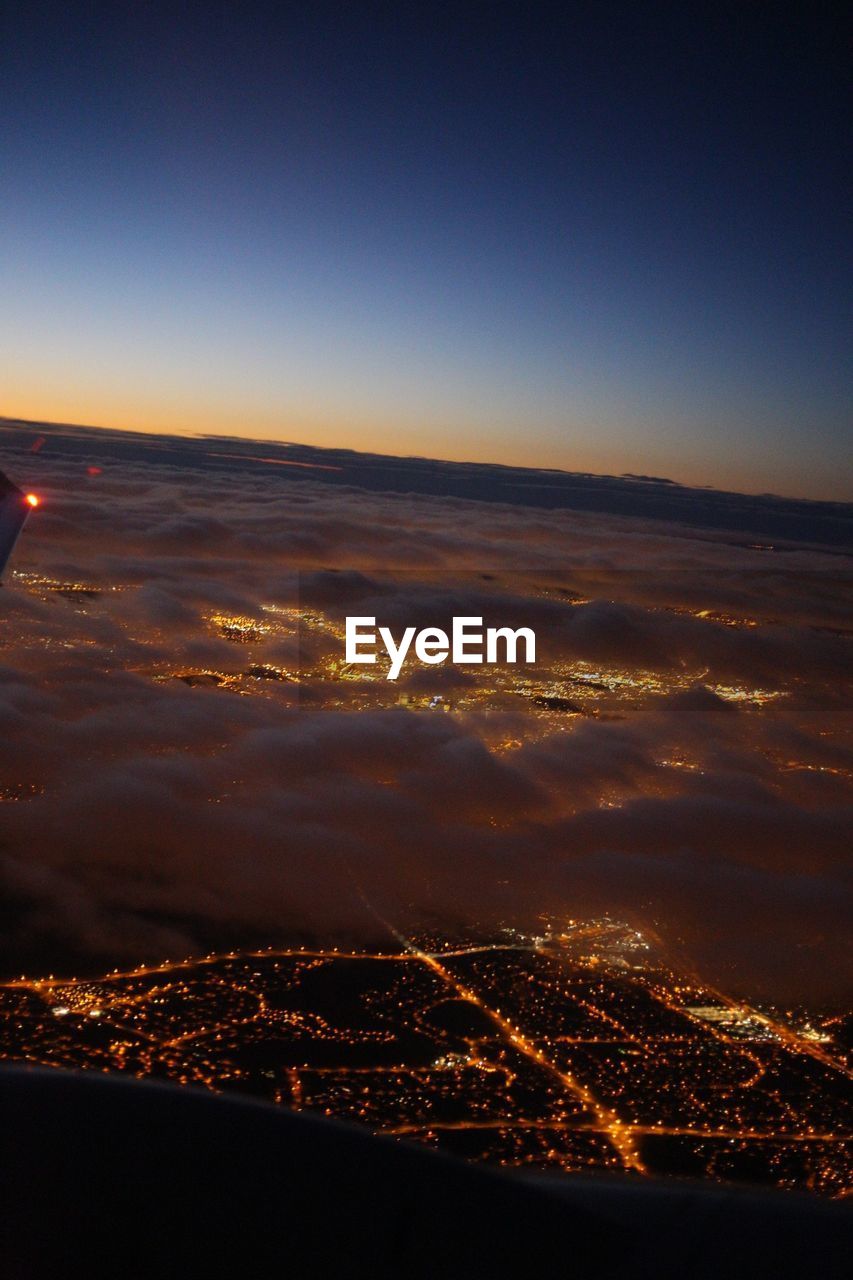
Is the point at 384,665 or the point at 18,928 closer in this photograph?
the point at 18,928

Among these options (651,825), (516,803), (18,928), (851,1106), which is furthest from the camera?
(516,803)

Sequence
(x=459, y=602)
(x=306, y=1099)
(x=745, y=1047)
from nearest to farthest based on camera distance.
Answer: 1. (x=306, y=1099)
2. (x=745, y=1047)
3. (x=459, y=602)

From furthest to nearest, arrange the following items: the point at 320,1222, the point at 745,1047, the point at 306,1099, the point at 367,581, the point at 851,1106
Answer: the point at 367,581 → the point at 745,1047 → the point at 851,1106 → the point at 306,1099 → the point at 320,1222

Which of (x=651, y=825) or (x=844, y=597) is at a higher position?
(x=844, y=597)

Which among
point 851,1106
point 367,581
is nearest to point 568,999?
point 851,1106

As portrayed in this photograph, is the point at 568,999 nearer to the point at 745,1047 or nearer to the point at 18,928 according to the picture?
the point at 745,1047

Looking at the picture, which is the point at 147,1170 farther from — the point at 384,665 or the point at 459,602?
the point at 459,602

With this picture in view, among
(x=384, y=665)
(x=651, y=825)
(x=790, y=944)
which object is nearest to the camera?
(x=790, y=944)

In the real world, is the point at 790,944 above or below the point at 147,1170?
below

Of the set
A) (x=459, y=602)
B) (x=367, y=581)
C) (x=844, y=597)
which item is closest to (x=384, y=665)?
(x=459, y=602)
